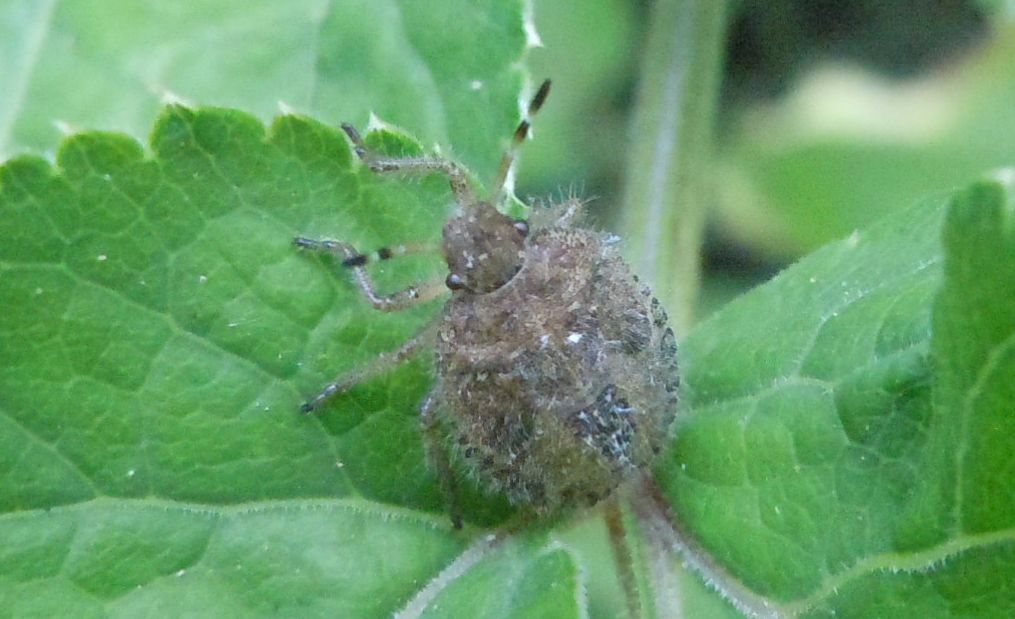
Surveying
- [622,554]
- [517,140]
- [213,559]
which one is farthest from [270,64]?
[622,554]

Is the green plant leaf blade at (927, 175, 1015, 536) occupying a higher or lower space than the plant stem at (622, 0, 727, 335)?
lower

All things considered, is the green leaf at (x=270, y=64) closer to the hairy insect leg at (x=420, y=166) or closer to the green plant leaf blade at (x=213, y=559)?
the hairy insect leg at (x=420, y=166)

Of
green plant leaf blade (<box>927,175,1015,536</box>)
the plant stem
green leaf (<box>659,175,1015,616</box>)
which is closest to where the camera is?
green plant leaf blade (<box>927,175,1015,536</box>)

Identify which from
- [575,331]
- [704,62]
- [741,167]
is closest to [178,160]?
[575,331]

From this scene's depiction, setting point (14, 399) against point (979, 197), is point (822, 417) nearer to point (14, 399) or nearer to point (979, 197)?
point (979, 197)

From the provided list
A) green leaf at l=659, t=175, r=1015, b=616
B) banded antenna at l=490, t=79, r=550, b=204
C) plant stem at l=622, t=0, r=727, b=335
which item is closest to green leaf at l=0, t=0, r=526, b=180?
banded antenna at l=490, t=79, r=550, b=204

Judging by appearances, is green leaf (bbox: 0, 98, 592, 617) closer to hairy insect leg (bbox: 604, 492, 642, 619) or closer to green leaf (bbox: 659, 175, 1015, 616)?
hairy insect leg (bbox: 604, 492, 642, 619)
